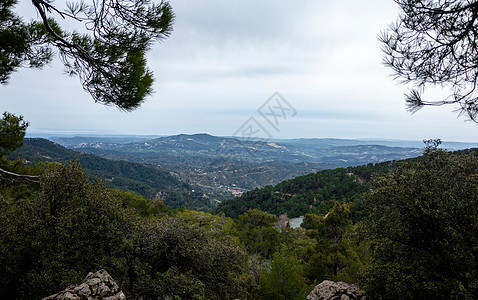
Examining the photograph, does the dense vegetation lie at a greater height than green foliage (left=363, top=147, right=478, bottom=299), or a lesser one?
lesser

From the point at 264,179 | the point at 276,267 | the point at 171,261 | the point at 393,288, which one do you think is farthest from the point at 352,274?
the point at 264,179

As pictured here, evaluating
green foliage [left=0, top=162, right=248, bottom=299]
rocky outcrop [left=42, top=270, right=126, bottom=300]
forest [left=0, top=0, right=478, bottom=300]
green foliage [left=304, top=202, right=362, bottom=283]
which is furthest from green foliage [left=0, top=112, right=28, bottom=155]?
green foliage [left=304, top=202, right=362, bottom=283]

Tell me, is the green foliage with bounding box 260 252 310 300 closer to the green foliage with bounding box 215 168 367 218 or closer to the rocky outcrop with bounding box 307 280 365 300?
Result: the rocky outcrop with bounding box 307 280 365 300

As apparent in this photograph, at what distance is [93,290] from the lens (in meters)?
4.57

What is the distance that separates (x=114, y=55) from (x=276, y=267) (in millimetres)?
10313

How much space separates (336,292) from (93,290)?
7.08 metres

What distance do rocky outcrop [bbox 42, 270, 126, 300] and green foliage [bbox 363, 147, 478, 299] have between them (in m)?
7.12

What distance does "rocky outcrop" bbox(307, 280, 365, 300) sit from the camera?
674 cm

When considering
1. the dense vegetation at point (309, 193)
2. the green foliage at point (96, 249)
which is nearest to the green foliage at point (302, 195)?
the dense vegetation at point (309, 193)

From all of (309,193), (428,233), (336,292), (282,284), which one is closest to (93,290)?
(336,292)

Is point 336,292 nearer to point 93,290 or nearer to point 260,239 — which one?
point 93,290

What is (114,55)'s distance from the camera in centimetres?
539

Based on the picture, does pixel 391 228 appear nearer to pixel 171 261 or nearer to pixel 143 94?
pixel 171 261

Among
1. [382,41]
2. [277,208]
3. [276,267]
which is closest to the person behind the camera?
[382,41]
